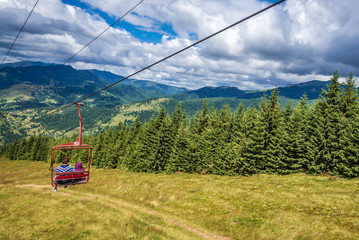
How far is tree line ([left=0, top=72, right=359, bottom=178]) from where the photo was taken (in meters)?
31.9

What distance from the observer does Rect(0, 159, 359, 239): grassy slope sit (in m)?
14.4

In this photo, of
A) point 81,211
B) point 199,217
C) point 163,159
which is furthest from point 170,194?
point 163,159

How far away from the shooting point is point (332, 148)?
3200 cm

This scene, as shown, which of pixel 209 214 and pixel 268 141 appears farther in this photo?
pixel 268 141

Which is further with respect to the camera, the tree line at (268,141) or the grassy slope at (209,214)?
the tree line at (268,141)

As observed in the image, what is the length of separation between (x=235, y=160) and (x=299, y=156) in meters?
11.4

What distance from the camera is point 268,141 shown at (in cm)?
3888

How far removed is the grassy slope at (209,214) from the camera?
47.1 feet

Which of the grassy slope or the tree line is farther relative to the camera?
the tree line

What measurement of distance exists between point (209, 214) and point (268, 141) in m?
23.9

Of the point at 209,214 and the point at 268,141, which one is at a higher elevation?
the point at 268,141

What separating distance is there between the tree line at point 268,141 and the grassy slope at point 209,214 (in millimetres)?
7025

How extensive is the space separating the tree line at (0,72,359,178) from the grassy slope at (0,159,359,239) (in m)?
7.03

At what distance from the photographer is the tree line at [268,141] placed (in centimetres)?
3194
